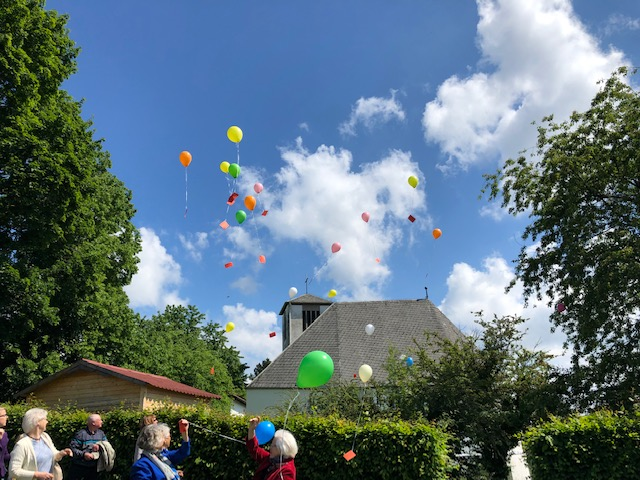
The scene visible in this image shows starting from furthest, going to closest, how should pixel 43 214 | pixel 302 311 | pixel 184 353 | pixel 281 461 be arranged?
pixel 302 311 < pixel 184 353 < pixel 43 214 < pixel 281 461

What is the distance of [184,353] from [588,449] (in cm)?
2990

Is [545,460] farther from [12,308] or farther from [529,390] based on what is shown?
[12,308]

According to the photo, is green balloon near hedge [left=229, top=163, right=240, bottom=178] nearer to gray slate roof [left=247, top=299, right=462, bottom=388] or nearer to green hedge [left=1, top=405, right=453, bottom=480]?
green hedge [left=1, top=405, right=453, bottom=480]

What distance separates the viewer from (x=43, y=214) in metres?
15.1

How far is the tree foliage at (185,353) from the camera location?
22.8 m

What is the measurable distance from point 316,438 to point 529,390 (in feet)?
22.8

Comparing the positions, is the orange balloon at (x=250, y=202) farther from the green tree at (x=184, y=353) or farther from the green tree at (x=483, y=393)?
the green tree at (x=184, y=353)

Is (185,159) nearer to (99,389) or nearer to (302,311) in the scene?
(99,389)

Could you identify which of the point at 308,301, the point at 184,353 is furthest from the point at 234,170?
the point at 308,301

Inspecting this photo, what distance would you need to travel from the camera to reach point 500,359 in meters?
12.2

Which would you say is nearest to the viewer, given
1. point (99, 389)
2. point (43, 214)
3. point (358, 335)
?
point (99, 389)

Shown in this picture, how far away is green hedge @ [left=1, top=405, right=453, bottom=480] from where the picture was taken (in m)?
7.27

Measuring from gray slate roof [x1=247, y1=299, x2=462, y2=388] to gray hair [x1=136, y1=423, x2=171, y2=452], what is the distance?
80.2ft

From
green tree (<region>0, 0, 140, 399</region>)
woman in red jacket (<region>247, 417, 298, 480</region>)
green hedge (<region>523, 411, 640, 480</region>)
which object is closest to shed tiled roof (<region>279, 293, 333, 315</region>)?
green tree (<region>0, 0, 140, 399</region>)
